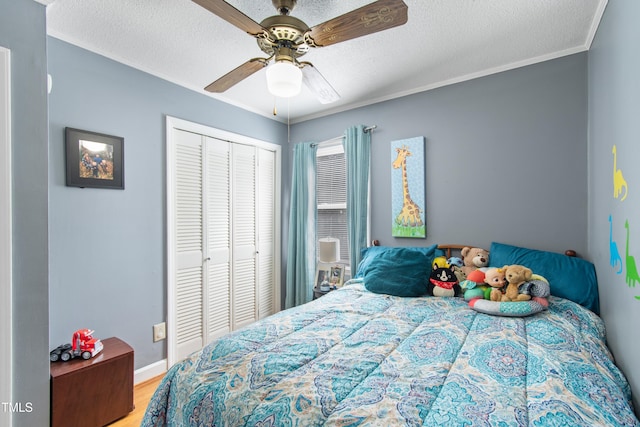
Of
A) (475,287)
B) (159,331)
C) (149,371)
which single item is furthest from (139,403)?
(475,287)

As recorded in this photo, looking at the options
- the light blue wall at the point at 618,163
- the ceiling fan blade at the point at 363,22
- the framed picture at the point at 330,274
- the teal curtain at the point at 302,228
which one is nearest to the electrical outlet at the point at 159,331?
the teal curtain at the point at 302,228

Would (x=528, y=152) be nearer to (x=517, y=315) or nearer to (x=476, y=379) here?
(x=517, y=315)

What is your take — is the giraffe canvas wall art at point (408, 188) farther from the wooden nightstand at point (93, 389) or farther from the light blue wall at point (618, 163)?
the wooden nightstand at point (93, 389)

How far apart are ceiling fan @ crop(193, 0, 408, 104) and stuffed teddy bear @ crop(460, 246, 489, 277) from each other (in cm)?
182

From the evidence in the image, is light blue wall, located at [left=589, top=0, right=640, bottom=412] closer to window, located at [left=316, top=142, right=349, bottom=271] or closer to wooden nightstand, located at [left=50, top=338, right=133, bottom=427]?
window, located at [left=316, top=142, right=349, bottom=271]

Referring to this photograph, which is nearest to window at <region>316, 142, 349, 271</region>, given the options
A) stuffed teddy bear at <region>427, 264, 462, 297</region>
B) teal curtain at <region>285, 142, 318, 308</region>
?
teal curtain at <region>285, 142, 318, 308</region>

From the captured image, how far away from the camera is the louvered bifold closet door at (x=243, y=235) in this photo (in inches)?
128

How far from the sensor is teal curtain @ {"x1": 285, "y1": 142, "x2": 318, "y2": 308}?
3492mm

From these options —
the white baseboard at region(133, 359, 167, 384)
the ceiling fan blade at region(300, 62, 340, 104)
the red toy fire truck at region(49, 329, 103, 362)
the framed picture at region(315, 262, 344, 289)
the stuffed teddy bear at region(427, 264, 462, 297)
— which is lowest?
the white baseboard at region(133, 359, 167, 384)

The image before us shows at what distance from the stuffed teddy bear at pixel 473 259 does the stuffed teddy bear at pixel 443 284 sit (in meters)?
0.19

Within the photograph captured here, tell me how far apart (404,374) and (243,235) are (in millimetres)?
2503

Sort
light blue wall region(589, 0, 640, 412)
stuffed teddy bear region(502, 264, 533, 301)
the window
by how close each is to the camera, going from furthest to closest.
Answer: the window
stuffed teddy bear region(502, 264, 533, 301)
light blue wall region(589, 0, 640, 412)

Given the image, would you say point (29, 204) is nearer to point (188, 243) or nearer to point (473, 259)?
point (188, 243)

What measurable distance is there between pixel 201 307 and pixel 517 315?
2.57m
